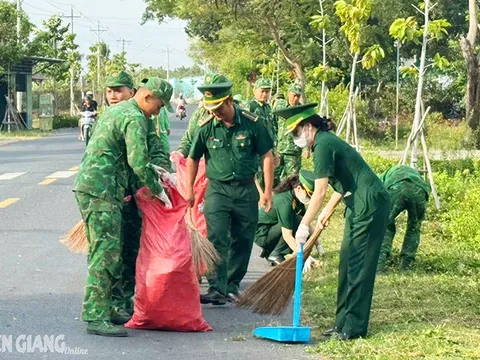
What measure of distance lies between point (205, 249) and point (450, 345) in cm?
244

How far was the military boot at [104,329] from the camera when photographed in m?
7.76

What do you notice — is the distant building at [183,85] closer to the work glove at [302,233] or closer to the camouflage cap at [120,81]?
the camouflage cap at [120,81]

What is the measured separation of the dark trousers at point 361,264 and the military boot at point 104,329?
1.59 metres

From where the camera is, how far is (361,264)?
25.7 ft

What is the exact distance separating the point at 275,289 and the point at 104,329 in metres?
1.30

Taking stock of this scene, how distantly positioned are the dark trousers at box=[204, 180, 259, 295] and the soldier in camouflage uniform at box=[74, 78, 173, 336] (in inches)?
55.1

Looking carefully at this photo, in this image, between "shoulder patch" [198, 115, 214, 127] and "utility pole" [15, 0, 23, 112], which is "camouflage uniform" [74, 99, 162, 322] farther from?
"utility pole" [15, 0, 23, 112]

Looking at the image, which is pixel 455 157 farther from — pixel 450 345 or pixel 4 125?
pixel 4 125

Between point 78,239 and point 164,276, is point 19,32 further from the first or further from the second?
point 164,276

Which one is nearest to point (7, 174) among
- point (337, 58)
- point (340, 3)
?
point (340, 3)

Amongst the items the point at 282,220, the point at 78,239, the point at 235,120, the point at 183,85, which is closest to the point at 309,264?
the point at 282,220

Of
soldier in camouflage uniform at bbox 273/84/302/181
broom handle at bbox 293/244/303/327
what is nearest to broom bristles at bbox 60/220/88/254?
broom handle at bbox 293/244/303/327

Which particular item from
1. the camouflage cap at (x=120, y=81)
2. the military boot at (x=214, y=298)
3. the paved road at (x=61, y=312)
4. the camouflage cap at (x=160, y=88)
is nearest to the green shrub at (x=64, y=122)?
the paved road at (x=61, y=312)

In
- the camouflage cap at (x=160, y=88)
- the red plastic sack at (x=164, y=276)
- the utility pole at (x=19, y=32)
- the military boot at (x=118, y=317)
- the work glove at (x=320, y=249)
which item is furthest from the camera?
the utility pole at (x=19, y=32)
